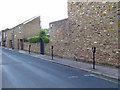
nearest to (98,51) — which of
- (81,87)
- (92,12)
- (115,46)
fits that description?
(115,46)

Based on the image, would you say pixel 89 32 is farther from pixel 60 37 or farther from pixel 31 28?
pixel 31 28

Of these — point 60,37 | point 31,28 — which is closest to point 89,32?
point 60,37

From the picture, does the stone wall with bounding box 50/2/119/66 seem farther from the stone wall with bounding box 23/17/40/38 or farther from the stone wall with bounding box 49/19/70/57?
the stone wall with bounding box 23/17/40/38

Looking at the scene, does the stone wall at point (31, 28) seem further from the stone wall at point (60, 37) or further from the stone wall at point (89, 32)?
the stone wall at point (89, 32)

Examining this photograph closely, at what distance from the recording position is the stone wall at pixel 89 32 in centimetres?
937

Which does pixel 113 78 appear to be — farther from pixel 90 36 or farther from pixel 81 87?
pixel 90 36

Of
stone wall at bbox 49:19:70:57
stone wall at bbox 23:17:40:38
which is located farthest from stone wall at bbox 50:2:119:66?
stone wall at bbox 23:17:40:38

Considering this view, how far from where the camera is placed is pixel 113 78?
6871mm

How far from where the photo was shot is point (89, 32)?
442 inches

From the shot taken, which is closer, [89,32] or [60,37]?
[89,32]

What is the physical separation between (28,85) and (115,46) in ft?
23.5

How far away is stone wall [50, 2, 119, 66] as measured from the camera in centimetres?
937

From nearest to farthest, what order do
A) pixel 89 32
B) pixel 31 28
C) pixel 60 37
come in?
pixel 89 32 < pixel 60 37 < pixel 31 28

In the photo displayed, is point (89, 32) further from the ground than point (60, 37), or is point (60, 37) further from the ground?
point (89, 32)
